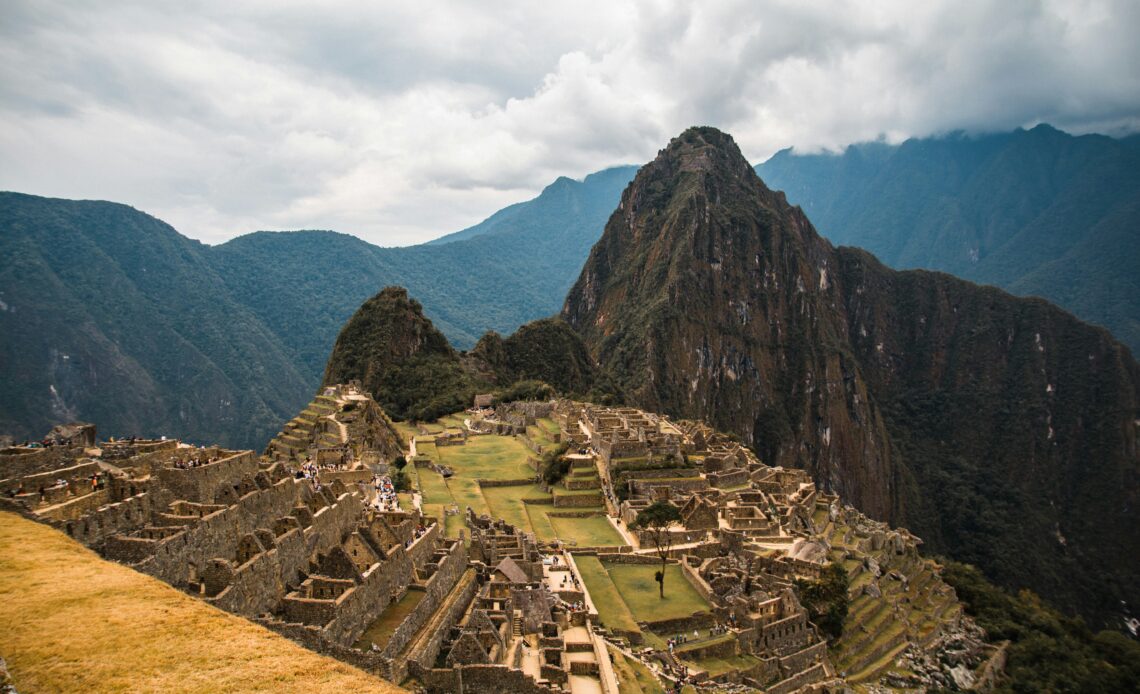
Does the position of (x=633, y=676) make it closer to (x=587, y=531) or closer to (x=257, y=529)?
(x=257, y=529)

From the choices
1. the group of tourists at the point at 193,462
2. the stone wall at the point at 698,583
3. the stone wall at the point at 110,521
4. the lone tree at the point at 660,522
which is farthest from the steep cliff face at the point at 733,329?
the stone wall at the point at 110,521

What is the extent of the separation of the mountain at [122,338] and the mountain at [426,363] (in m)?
9.59

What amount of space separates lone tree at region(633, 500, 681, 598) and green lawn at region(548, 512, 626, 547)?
143cm

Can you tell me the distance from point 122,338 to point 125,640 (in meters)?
81.0

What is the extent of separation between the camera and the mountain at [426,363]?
84.9 metres

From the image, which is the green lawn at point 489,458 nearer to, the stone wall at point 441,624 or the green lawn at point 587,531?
the green lawn at point 587,531

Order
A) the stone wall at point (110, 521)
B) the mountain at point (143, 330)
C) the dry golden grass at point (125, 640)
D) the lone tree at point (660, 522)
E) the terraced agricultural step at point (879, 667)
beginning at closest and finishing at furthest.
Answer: the dry golden grass at point (125, 640) < the stone wall at point (110, 521) < the terraced agricultural step at point (879, 667) < the lone tree at point (660, 522) < the mountain at point (143, 330)

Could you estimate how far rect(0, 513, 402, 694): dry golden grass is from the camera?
39.4 feet

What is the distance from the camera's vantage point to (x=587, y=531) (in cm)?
4072

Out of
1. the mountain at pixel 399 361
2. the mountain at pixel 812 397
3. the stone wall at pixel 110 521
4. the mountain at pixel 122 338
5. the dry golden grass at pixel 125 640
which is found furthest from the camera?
the mountain at pixel 812 397

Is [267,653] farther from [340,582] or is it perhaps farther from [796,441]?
[796,441]

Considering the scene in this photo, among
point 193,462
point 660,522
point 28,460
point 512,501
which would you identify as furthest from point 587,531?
point 28,460

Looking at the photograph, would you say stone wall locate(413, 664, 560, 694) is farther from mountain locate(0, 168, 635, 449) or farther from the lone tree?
mountain locate(0, 168, 635, 449)

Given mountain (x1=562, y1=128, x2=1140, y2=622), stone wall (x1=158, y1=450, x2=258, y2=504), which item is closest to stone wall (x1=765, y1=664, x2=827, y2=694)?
stone wall (x1=158, y1=450, x2=258, y2=504)
